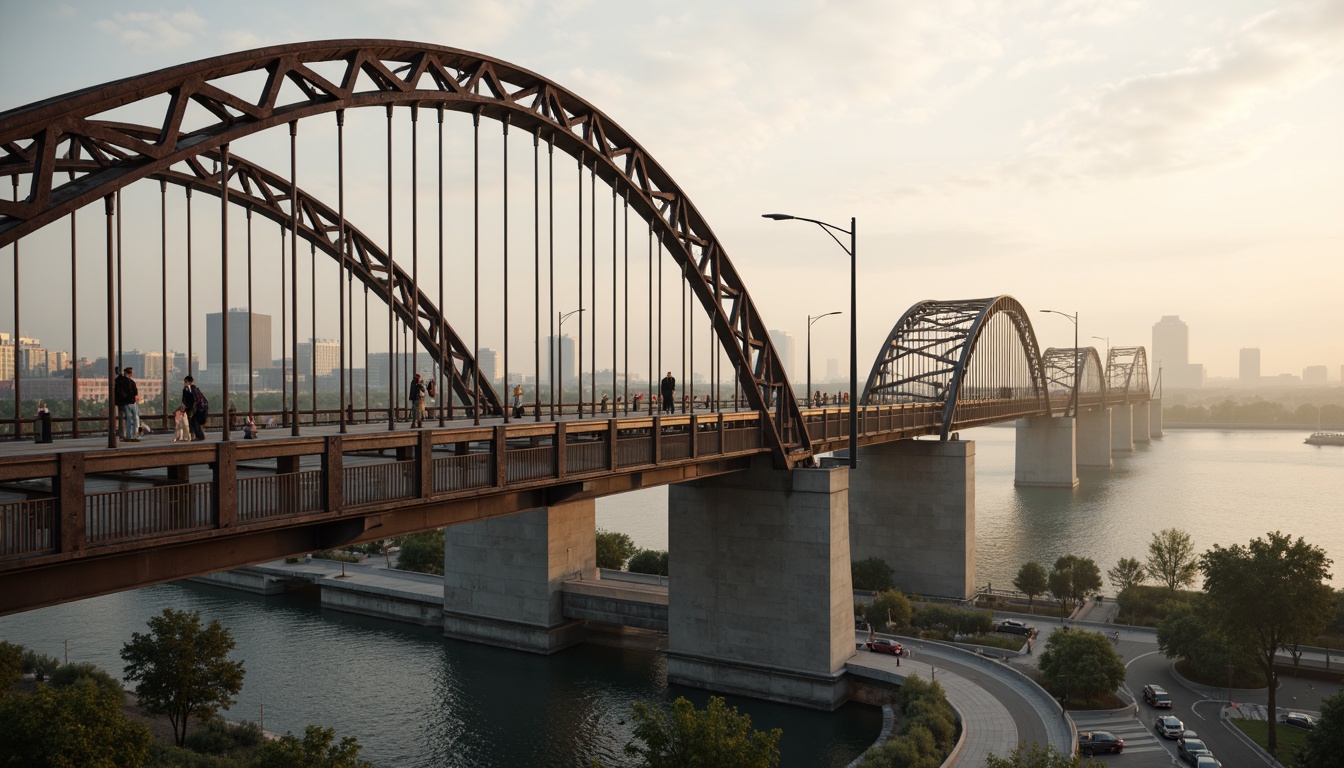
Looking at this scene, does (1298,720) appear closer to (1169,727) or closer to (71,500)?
(1169,727)

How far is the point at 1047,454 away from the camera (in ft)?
328

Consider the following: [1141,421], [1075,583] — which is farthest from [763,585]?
[1141,421]

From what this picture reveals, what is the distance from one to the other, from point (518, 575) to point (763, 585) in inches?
495

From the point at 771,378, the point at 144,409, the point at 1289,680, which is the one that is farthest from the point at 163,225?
the point at 144,409

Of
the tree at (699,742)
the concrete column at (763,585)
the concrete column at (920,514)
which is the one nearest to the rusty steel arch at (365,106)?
the concrete column at (763,585)

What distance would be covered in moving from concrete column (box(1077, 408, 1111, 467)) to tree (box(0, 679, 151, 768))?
12149 centimetres

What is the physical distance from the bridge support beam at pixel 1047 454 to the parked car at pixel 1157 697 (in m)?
68.3

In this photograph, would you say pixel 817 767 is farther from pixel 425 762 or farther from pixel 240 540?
pixel 240 540

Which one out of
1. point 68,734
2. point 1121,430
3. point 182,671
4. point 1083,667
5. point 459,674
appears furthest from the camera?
point 1121,430

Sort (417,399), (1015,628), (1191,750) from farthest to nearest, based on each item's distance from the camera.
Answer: (1015,628) < (1191,750) < (417,399)

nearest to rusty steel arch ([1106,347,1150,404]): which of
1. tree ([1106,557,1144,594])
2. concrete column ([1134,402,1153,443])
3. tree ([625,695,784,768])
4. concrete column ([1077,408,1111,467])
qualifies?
concrete column ([1134,402,1153,443])

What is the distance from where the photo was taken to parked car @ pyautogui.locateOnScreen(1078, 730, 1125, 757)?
2820cm

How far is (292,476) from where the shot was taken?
15359 millimetres

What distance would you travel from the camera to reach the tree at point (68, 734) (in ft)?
70.5
